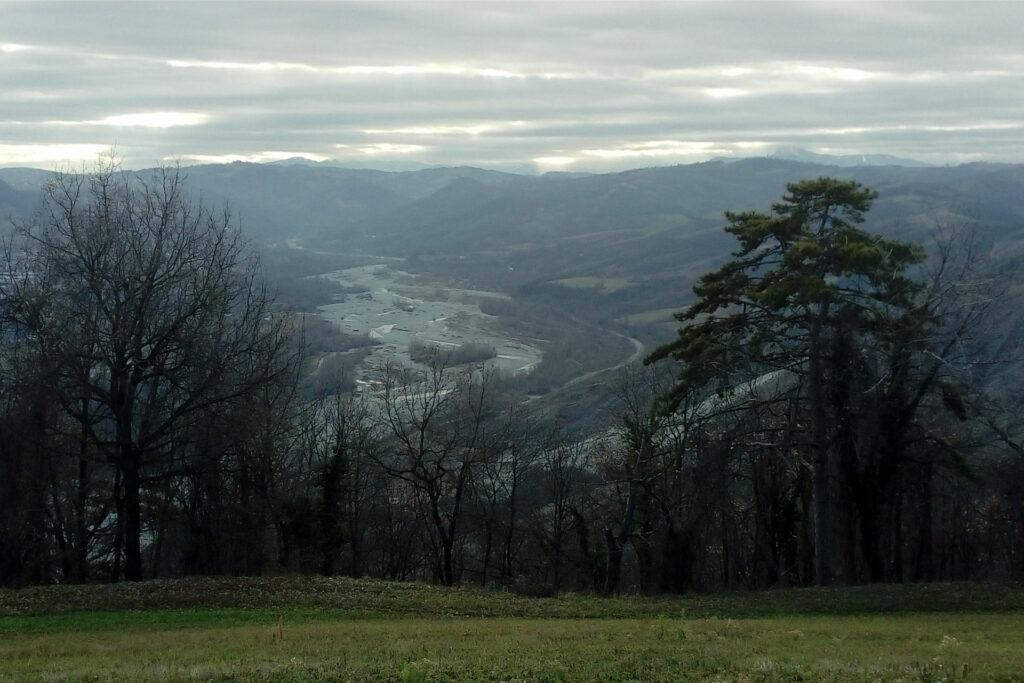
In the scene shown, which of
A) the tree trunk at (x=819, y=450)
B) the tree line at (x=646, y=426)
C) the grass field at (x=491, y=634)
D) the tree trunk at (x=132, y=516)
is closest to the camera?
the grass field at (x=491, y=634)

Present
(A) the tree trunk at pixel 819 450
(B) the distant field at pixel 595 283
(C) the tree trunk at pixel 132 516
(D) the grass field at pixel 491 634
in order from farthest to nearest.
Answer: (B) the distant field at pixel 595 283 → (C) the tree trunk at pixel 132 516 → (A) the tree trunk at pixel 819 450 → (D) the grass field at pixel 491 634

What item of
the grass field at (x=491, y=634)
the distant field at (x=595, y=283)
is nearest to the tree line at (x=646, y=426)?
the grass field at (x=491, y=634)

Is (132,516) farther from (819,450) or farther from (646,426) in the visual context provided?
(819,450)

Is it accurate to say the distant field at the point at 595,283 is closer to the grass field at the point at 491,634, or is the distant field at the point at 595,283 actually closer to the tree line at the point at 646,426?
the tree line at the point at 646,426

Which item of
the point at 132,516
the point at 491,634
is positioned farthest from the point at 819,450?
the point at 132,516

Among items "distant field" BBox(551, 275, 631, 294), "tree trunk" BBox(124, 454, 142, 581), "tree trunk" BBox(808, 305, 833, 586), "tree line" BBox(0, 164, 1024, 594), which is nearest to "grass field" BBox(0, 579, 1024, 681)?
"tree trunk" BBox(808, 305, 833, 586)
